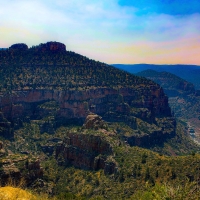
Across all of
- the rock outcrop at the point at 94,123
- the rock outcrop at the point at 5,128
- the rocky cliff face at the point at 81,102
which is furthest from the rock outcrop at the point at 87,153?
the rocky cliff face at the point at 81,102

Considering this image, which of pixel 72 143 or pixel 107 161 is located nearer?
pixel 107 161

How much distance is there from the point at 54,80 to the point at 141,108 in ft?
160

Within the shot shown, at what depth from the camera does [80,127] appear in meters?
112

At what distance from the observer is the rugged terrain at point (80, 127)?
66375mm

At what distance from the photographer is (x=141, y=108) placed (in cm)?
16638

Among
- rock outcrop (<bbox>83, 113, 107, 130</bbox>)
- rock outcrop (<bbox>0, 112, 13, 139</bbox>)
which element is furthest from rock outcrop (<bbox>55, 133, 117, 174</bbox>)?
rock outcrop (<bbox>0, 112, 13, 139</bbox>)

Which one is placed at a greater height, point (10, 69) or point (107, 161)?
point (10, 69)

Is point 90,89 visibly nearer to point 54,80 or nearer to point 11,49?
point 54,80

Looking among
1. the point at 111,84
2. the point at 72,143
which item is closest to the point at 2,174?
the point at 72,143

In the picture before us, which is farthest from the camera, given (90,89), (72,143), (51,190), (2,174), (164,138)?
(164,138)

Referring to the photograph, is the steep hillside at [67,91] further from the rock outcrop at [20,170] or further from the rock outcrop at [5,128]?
the rock outcrop at [20,170]

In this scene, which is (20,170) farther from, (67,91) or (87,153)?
A: (67,91)

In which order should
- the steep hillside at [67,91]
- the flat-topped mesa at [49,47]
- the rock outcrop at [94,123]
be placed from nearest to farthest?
1. the rock outcrop at [94,123]
2. the steep hillside at [67,91]
3. the flat-topped mesa at [49,47]

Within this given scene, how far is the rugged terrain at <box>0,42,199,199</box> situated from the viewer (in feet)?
218
